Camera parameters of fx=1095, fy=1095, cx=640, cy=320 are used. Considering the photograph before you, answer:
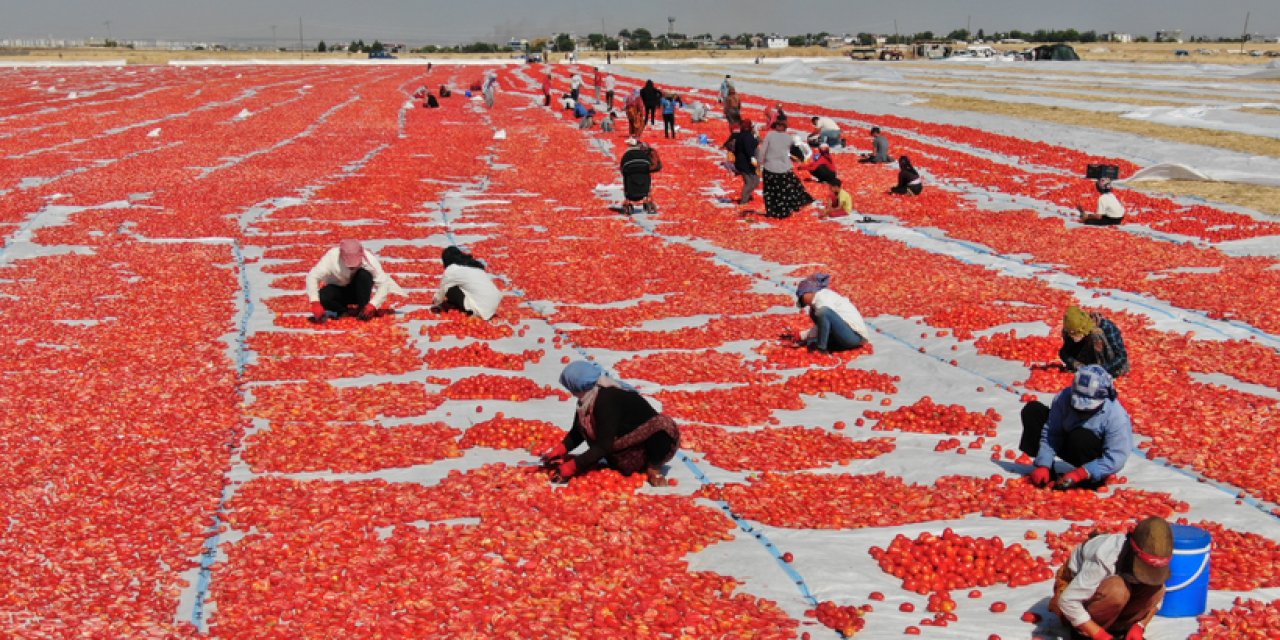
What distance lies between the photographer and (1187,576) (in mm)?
7160

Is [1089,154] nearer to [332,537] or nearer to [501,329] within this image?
[501,329]

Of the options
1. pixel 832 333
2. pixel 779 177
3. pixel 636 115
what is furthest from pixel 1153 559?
pixel 636 115

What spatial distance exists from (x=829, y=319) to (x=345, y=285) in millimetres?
7056

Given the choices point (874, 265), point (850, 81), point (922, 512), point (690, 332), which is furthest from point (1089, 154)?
point (850, 81)

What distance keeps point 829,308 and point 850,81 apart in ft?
235

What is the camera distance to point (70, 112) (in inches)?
2223

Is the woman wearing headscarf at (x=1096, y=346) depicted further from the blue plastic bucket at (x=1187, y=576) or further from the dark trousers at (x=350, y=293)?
the dark trousers at (x=350, y=293)

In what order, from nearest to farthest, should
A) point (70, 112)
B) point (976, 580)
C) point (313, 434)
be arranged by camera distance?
point (976, 580)
point (313, 434)
point (70, 112)

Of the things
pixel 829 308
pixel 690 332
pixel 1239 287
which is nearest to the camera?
pixel 829 308

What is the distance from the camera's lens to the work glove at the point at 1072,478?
9.45 m

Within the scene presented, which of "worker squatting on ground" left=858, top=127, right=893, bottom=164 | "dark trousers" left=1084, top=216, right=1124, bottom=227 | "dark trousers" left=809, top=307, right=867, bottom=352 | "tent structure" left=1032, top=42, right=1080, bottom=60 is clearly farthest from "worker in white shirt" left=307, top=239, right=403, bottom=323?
"tent structure" left=1032, top=42, right=1080, bottom=60

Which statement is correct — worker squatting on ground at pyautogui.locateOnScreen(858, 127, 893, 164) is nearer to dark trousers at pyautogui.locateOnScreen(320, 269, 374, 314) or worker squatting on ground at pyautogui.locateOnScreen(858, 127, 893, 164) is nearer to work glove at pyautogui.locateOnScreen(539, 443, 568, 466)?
dark trousers at pyautogui.locateOnScreen(320, 269, 374, 314)

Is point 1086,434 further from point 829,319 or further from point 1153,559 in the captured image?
point 829,319

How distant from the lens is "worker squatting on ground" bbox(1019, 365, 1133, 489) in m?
9.22
